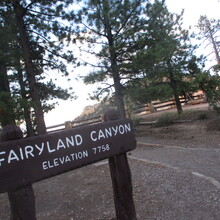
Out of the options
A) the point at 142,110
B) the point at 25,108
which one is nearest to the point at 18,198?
the point at 25,108

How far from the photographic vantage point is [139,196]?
332 cm

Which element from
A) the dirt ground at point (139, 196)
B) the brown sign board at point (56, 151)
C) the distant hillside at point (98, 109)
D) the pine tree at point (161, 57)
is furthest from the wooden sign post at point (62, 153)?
the distant hillside at point (98, 109)

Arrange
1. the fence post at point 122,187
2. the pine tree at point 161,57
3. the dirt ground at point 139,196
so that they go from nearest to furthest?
the fence post at point 122,187, the dirt ground at point 139,196, the pine tree at point 161,57

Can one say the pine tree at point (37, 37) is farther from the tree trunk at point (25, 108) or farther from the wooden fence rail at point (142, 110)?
the wooden fence rail at point (142, 110)

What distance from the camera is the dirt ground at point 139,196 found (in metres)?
2.77

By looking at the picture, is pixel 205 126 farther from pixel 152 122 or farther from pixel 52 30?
pixel 52 30

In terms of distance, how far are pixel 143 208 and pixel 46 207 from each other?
1711mm

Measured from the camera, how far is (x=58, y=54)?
6641mm

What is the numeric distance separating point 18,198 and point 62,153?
464 millimetres

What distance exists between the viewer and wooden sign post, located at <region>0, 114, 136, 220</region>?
1.40m

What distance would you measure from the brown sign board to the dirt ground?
4.74 ft

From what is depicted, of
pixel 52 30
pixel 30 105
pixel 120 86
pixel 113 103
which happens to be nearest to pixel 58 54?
pixel 52 30

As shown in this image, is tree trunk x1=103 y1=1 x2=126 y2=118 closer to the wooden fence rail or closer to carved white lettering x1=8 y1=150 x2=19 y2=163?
the wooden fence rail

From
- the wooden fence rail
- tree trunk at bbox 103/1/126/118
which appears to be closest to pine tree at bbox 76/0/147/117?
tree trunk at bbox 103/1/126/118
